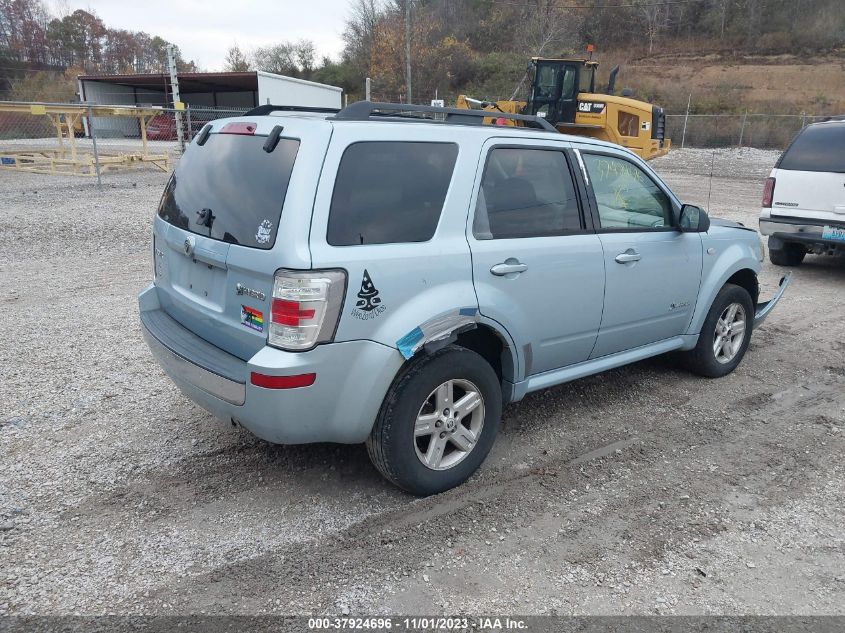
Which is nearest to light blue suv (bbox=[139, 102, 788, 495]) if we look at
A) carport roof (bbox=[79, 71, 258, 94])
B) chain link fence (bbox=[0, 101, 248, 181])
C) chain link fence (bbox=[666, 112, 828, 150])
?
chain link fence (bbox=[0, 101, 248, 181])

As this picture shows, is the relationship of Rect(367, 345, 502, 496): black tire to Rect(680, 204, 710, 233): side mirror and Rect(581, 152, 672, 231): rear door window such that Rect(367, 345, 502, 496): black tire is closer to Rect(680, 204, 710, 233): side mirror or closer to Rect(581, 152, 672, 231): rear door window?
Rect(581, 152, 672, 231): rear door window

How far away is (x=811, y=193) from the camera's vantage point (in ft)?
26.5

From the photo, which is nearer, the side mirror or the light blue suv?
the light blue suv

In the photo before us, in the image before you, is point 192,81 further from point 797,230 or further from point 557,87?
point 797,230

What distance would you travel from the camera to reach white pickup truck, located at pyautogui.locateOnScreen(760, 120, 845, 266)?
25.8 feet

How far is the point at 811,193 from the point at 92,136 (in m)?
15.0

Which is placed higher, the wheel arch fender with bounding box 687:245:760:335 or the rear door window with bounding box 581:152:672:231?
the rear door window with bounding box 581:152:672:231

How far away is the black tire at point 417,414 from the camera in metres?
3.14

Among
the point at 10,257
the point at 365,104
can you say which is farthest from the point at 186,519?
the point at 10,257

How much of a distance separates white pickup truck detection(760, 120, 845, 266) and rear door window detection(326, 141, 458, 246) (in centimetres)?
655

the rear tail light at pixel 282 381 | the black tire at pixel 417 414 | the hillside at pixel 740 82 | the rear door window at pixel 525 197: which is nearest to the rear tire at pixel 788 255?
the rear door window at pixel 525 197

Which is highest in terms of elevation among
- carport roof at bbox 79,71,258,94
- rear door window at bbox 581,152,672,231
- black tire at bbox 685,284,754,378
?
carport roof at bbox 79,71,258,94

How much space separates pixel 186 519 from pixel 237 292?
116 centimetres

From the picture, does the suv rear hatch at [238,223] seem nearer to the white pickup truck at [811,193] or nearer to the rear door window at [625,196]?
the rear door window at [625,196]
